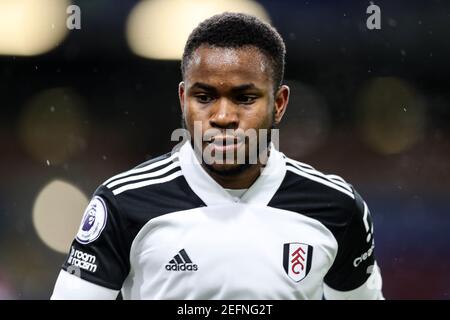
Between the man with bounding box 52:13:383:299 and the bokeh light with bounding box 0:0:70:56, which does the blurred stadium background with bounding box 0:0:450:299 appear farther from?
the man with bounding box 52:13:383:299

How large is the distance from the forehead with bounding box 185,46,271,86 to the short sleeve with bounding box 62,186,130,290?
1.38 feet

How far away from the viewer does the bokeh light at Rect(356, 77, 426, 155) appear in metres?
4.67

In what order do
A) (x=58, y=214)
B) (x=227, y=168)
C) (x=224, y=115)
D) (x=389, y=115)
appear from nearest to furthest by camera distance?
(x=224, y=115), (x=227, y=168), (x=58, y=214), (x=389, y=115)

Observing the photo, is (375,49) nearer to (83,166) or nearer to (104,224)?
(83,166)

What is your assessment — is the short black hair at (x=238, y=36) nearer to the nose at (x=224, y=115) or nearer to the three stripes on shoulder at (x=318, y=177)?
the nose at (x=224, y=115)

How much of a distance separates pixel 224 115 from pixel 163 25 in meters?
2.68

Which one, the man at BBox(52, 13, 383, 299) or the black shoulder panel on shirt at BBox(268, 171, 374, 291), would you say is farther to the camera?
the black shoulder panel on shirt at BBox(268, 171, 374, 291)

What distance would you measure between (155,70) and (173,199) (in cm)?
258

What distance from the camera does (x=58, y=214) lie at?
14.7 ft

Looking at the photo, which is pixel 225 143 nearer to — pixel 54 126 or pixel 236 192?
pixel 236 192

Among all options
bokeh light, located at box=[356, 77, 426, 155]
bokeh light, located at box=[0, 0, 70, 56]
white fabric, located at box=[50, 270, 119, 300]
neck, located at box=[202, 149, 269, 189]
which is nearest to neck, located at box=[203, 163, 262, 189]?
neck, located at box=[202, 149, 269, 189]

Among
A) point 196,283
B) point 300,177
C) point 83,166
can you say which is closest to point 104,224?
point 196,283

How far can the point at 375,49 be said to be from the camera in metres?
4.66

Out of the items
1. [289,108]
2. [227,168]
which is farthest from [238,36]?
[289,108]
